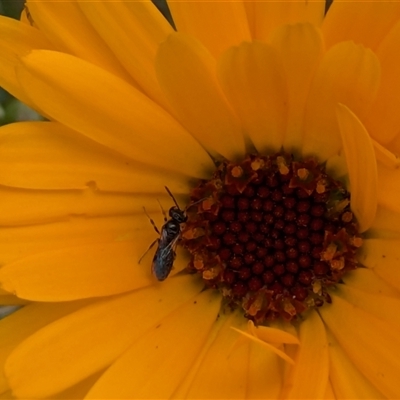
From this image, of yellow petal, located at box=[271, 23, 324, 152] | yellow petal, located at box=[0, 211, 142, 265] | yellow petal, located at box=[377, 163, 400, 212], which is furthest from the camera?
yellow petal, located at box=[0, 211, 142, 265]

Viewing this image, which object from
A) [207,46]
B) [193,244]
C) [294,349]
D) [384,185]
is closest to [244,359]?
[294,349]

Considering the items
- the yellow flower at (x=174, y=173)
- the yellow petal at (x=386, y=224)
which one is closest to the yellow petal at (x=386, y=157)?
the yellow flower at (x=174, y=173)

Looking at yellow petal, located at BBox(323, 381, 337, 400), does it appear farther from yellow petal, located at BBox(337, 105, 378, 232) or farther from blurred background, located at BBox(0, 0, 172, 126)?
blurred background, located at BBox(0, 0, 172, 126)

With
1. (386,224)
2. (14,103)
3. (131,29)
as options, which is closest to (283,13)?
(131,29)

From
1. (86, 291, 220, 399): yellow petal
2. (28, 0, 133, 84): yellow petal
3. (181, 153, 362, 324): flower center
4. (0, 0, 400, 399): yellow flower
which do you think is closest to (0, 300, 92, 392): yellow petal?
(0, 0, 400, 399): yellow flower

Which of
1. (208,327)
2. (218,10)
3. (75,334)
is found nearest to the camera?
(218,10)

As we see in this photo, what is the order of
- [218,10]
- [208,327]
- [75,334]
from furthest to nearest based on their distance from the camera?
[208,327] < [75,334] < [218,10]

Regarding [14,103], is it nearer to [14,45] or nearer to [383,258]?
[14,45]

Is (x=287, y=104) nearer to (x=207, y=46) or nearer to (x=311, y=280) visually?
(x=207, y=46)
